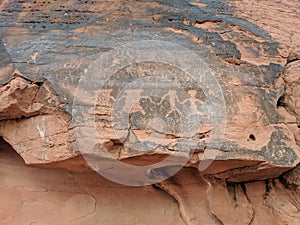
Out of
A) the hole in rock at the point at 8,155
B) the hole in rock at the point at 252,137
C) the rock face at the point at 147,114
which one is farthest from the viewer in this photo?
the hole in rock at the point at 8,155

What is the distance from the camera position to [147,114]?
2809mm

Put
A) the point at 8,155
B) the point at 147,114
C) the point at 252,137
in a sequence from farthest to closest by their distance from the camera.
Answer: the point at 8,155
the point at 252,137
the point at 147,114

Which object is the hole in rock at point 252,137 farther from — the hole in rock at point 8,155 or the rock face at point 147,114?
the hole in rock at point 8,155

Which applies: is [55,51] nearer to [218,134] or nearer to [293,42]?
[218,134]

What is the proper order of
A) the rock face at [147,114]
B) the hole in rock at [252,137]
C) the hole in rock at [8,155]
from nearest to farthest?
the rock face at [147,114], the hole in rock at [252,137], the hole in rock at [8,155]

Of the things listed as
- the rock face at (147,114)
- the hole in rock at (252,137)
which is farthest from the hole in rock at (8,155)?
the hole in rock at (252,137)

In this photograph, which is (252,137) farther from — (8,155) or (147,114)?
(8,155)

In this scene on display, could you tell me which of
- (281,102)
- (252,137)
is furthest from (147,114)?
(281,102)

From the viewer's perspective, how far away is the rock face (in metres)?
2.80

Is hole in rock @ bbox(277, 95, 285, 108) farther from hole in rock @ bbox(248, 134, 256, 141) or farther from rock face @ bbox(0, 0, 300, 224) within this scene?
hole in rock @ bbox(248, 134, 256, 141)

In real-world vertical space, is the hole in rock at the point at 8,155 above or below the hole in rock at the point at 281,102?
below

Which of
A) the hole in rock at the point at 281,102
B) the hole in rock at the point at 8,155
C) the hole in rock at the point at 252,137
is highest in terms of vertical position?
the hole in rock at the point at 281,102

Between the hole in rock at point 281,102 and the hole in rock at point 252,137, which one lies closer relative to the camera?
the hole in rock at point 252,137

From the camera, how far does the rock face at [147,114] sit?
9.19 feet
